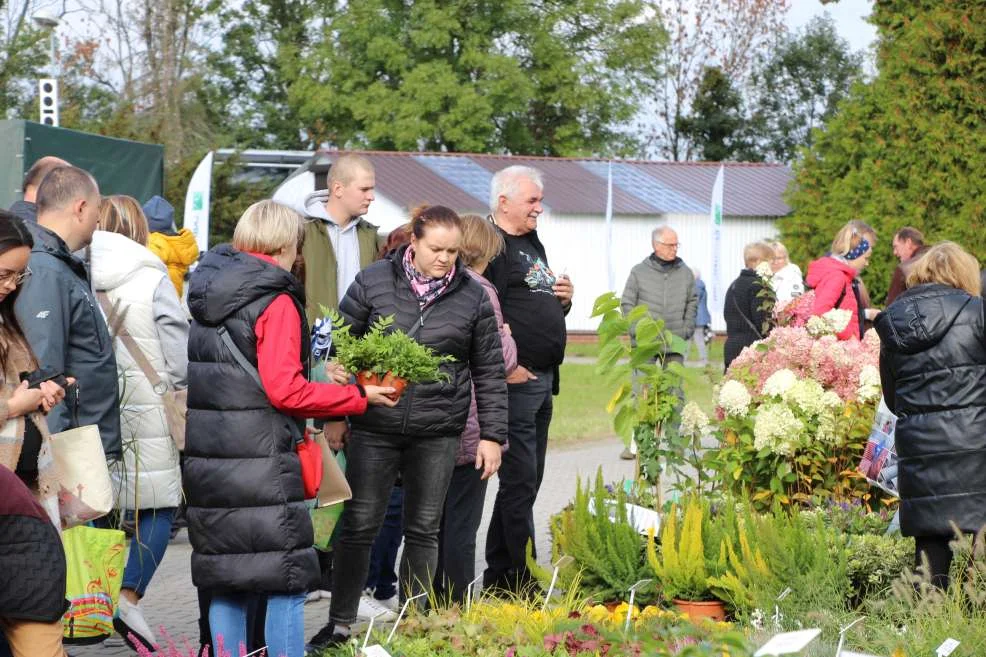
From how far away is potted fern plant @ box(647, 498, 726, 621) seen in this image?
17.5 feet

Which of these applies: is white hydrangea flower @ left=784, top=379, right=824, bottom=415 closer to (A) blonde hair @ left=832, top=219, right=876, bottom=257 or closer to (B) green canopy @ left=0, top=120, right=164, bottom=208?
(A) blonde hair @ left=832, top=219, right=876, bottom=257

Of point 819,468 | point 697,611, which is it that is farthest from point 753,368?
point 697,611

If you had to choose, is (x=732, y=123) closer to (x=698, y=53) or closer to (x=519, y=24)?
(x=698, y=53)

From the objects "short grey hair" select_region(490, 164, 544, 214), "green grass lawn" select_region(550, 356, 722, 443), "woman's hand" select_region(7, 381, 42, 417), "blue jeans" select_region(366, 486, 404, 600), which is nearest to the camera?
"woman's hand" select_region(7, 381, 42, 417)

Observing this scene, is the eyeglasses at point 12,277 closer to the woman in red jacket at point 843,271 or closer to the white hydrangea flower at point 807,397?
the white hydrangea flower at point 807,397

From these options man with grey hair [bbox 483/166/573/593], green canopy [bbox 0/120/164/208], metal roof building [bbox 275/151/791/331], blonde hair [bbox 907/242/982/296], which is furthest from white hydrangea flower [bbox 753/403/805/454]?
metal roof building [bbox 275/151/791/331]

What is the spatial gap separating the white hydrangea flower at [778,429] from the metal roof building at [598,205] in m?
27.5

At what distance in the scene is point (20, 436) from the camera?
3750 millimetres

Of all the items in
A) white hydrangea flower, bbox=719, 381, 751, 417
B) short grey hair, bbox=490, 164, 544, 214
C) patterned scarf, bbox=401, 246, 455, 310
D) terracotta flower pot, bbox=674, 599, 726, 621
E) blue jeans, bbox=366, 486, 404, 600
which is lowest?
blue jeans, bbox=366, 486, 404, 600

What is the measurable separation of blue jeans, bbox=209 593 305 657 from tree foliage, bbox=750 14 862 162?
160 feet

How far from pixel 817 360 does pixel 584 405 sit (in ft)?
35.4

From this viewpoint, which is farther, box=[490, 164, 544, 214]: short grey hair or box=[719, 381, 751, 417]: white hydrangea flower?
box=[719, 381, 751, 417]: white hydrangea flower

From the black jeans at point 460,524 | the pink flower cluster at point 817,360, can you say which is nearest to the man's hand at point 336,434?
the black jeans at point 460,524

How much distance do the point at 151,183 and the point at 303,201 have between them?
5831mm
